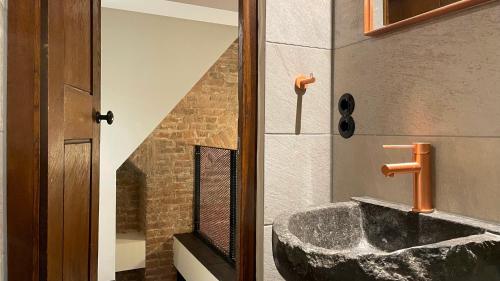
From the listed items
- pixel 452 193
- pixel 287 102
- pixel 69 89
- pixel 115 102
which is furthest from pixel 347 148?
pixel 115 102

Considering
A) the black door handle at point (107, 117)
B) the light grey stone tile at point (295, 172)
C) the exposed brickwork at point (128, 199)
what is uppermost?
the black door handle at point (107, 117)

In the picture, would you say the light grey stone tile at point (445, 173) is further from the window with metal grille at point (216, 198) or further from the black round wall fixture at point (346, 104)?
the window with metal grille at point (216, 198)

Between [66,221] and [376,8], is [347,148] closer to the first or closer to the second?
[376,8]

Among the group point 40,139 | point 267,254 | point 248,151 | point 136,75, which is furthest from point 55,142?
point 136,75

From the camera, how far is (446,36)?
91cm

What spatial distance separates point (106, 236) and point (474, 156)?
2.74 meters

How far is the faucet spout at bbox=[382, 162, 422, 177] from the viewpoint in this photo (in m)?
0.84

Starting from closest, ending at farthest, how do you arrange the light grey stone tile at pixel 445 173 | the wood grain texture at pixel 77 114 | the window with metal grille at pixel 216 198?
the light grey stone tile at pixel 445 173 → the wood grain texture at pixel 77 114 → the window with metal grille at pixel 216 198

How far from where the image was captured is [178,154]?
445cm

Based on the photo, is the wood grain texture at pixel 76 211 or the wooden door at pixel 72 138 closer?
the wooden door at pixel 72 138

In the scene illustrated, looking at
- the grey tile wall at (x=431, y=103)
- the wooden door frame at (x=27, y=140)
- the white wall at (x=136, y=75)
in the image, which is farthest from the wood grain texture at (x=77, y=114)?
the white wall at (x=136, y=75)

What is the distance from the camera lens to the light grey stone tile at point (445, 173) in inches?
32.2

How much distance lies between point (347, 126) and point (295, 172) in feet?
0.85

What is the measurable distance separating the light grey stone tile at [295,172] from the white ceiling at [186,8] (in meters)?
2.10
